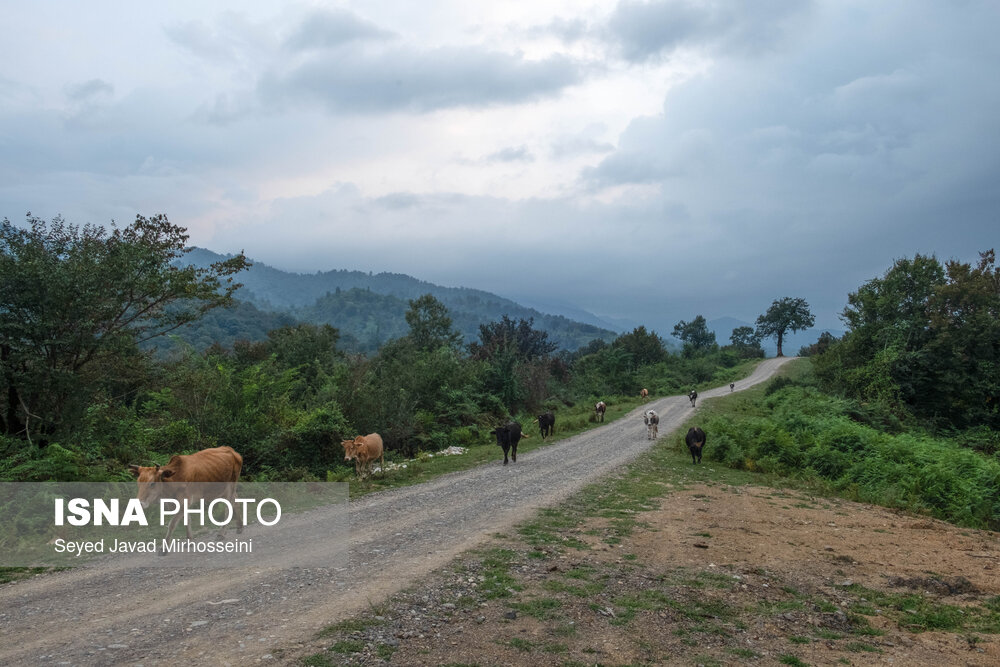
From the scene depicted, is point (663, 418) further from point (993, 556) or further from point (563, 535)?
point (563, 535)

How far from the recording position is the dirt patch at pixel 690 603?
5.72m

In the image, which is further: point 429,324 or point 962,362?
point 429,324

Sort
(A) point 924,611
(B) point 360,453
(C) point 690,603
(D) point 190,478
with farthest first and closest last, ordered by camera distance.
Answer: (B) point 360,453 → (D) point 190,478 → (A) point 924,611 → (C) point 690,603

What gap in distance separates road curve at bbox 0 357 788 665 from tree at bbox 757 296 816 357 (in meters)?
114

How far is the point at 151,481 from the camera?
8531mm

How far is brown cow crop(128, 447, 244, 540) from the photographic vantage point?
8.58m

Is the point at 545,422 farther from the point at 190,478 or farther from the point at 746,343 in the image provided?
the point at 746,343

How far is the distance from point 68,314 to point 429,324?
48.1m

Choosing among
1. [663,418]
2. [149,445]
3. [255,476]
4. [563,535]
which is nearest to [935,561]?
[563,535]

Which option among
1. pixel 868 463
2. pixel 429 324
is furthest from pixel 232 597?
pixel 429 324

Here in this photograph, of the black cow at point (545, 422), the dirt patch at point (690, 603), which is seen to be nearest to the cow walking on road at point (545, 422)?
the black cow at point (545, 422)

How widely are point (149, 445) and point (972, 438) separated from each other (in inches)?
1633

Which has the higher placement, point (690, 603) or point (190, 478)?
point (190, 478)

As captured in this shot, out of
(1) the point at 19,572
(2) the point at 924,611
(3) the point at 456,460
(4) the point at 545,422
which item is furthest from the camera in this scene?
(4) the point at 545,422
